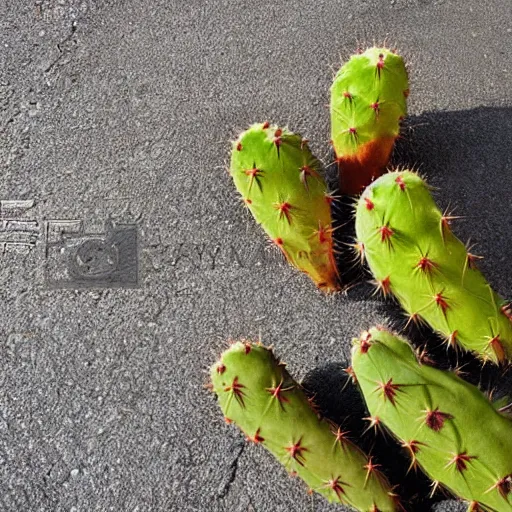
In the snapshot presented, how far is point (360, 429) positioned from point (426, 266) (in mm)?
367

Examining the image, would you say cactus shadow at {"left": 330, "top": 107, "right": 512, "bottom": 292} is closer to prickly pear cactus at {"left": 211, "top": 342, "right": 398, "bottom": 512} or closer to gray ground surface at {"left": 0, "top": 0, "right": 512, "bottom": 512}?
gray ground surface at {"left": 0, "top": 0, "right": 512, "bottom": 512}

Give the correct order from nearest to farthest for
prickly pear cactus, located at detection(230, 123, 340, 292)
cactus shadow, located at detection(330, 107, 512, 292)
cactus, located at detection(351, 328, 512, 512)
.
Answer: cactus, located at detection(351, 328, 512, 512)
prickly pear cactus, located at detection(230, 123, 340, 292)
cactus shadow, located at detection(330, 107, 512, 292)

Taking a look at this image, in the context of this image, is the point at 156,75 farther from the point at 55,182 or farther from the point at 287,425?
the point at 287,425

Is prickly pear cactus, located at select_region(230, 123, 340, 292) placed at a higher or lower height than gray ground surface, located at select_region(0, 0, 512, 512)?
higher

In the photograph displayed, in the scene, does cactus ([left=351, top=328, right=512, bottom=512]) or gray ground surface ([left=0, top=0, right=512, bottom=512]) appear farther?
gray ground surface ([left=0, top=0, right=512, bottom=512])

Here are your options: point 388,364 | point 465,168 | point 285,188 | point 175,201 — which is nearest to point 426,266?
point 388,364

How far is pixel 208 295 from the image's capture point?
1.58m

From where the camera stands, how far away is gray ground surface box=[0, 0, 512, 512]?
143 centimetres

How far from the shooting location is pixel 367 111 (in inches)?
56.6

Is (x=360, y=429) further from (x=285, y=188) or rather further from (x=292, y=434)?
(x=285, y=188)

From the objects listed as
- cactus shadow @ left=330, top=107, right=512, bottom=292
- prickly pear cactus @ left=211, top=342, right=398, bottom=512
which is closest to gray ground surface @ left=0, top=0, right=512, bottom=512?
cactus shadow @ left=330, top=107, right=512, bottom=292

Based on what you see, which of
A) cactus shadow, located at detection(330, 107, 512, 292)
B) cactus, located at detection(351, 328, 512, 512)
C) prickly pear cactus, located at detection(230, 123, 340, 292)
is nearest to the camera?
cactus, located at detection(351, 328, 512, 512)

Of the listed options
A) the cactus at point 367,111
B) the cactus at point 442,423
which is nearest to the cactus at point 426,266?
the cactus at point 442,423

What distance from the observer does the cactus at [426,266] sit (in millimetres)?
1248
